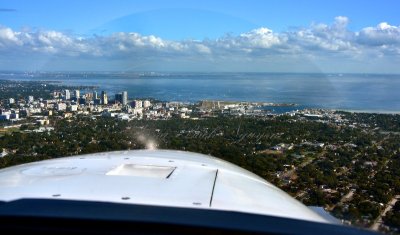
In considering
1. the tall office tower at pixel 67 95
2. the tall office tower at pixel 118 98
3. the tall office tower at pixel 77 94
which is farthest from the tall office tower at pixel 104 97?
the tall office tower at pixel 67 95

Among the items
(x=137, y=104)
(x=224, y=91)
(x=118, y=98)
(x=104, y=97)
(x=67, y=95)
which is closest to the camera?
(x=137, y=104)

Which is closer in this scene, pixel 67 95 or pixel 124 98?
pixel 124 98

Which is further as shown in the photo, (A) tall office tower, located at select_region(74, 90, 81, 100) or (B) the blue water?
(A) tall office tower, located at select_region(74, 90, 81, 100)

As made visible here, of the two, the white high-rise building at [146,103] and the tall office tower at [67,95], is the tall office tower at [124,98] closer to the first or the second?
the white high-rise building at [146,103]

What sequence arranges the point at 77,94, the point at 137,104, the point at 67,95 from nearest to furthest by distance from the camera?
the point at 137,104 → the point at 77,94 → the point at 67,95

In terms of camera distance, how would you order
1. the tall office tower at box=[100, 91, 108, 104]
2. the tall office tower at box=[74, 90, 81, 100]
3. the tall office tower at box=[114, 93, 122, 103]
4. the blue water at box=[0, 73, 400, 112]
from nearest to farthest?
the tall office tower at box=[114, 93, 122, 103]
the blue water at box=[0, 73, 400, 112]
the tall office tower at box=[100, 91, 108, 104]
the tall office tower at box=[74, 90, 81, 100]

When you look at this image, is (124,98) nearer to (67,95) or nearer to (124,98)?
(124,98)

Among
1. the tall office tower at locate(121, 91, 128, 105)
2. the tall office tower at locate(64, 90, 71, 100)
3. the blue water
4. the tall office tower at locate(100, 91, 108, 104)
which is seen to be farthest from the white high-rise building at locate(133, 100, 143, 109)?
the tall office tower at locate(64, 90, 71, 100)

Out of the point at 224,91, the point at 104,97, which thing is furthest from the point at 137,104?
the point at 224,91

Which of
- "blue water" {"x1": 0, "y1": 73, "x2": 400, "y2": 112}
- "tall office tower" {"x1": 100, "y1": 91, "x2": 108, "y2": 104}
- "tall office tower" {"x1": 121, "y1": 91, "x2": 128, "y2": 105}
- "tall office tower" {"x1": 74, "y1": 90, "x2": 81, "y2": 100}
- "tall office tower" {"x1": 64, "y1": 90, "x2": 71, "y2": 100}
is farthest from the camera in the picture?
"tall office tower" {"x1": 64, "y1": 90, "x2": 71, "y2": 100}

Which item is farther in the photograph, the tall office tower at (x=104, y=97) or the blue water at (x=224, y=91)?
the tall office tower at (x=104, y=97)

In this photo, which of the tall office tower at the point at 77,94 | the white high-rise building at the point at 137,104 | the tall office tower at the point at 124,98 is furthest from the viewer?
the tall office tower at the point at 77,94

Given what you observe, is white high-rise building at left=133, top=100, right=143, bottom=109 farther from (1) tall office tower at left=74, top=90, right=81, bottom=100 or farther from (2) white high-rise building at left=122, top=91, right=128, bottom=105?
(1) tall office tower at left=74, top=90, right=81, bottom=100
